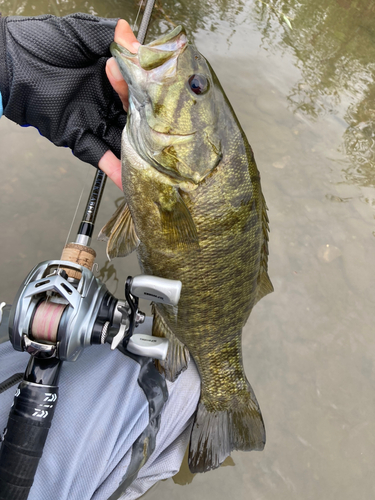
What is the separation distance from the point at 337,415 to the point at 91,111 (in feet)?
7.04

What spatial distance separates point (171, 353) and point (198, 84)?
1085mm

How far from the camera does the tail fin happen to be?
1.43 meters

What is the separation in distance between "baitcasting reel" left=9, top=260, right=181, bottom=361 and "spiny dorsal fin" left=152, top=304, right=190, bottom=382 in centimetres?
30

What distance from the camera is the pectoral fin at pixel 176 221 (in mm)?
1098

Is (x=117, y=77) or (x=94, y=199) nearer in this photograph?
(x=117, y=77)

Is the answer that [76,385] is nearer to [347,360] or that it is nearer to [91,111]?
[91,111]

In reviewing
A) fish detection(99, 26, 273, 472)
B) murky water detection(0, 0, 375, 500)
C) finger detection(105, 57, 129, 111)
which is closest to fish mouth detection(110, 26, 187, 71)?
fish detection(99, 26, 273, 472)

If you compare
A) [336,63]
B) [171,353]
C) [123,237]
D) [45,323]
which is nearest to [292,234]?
[171,353]

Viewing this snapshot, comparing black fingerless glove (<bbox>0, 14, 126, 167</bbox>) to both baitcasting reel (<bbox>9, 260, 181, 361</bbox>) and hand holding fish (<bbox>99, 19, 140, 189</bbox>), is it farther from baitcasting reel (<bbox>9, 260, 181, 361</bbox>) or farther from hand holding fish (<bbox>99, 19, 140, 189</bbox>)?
baitcasting reel (<bbox>9, 260, 181, 361</bbox>)

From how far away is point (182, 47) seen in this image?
104cm

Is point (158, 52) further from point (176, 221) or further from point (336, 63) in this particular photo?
point (336, 63)

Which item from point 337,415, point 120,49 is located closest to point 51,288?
point 120,49

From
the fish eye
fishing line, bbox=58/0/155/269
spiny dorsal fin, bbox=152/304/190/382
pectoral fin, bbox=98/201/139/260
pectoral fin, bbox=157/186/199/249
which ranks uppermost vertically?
the fish eye

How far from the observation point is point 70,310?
0.97m
